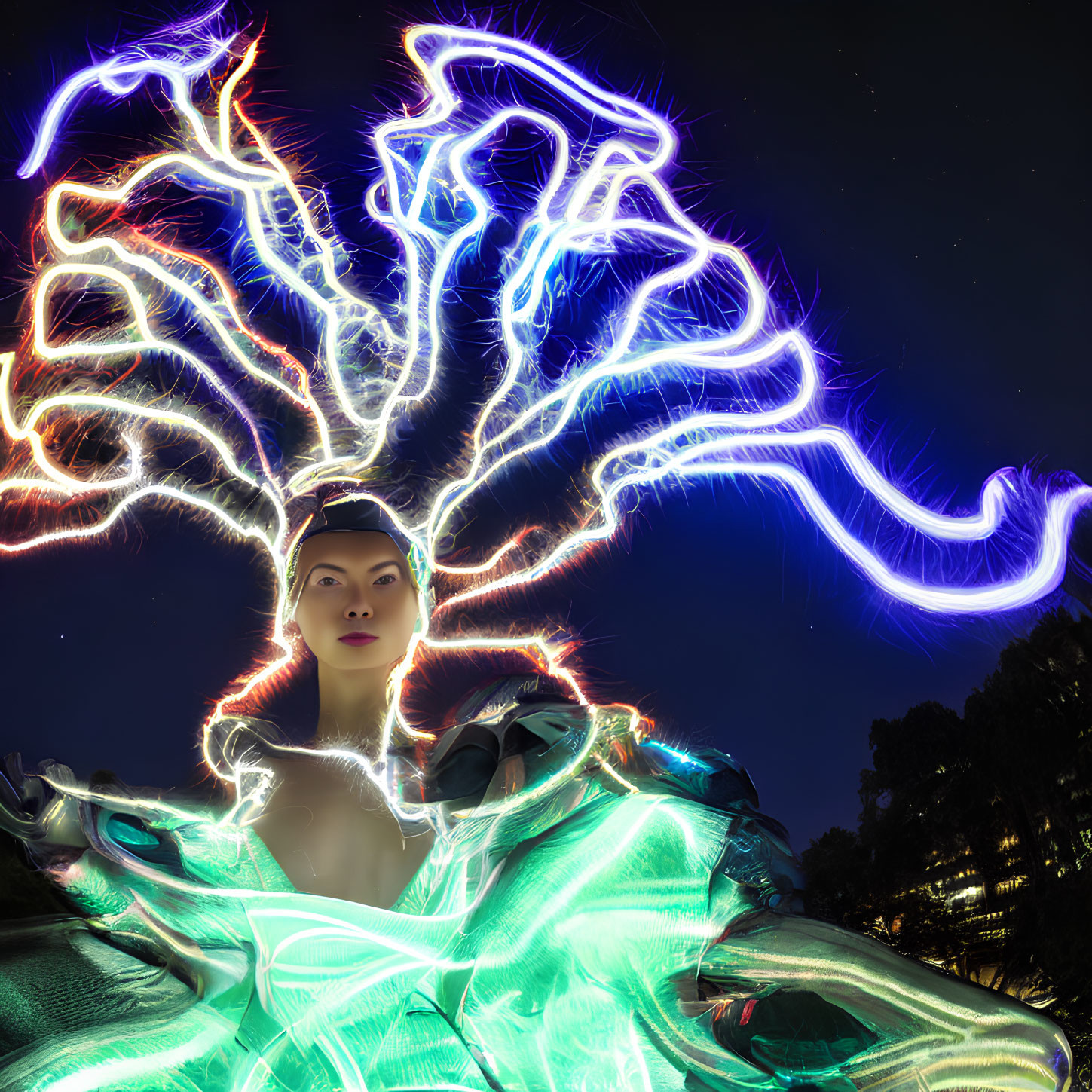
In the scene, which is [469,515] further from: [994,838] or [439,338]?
[994,838]

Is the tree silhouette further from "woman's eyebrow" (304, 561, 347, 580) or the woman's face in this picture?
"woman's eyebrow" (304, 561, 347, 580)

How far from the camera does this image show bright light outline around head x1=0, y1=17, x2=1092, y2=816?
1521 mm

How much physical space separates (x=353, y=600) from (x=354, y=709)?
20cm

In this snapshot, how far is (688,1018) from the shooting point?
1.15m

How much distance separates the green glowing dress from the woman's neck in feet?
1.00

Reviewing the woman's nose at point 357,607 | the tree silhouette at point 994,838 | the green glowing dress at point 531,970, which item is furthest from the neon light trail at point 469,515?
the tree silhouette at point 994,838

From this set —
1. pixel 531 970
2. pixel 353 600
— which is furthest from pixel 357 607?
pixel 531 970

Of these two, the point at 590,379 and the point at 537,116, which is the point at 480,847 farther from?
the point at 537,116

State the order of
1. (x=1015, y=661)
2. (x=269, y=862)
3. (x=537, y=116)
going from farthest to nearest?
1. (x=1015, y=661)
2. (x=537, y=116)
3. (x=269, y=862)

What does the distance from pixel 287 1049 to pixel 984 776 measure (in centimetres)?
150

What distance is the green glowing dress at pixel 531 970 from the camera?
1093 mm

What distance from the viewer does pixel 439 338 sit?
1.67 metres

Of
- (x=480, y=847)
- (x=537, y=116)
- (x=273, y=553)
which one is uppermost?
(x=537, y=116)

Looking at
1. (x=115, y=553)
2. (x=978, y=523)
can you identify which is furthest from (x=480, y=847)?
(x=115, y=553)
